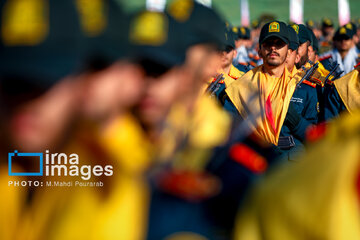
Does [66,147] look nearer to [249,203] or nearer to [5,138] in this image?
[5,138]

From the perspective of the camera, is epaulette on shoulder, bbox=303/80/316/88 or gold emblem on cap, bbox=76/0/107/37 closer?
gold emblem on cap, bbox=76/0/107/37

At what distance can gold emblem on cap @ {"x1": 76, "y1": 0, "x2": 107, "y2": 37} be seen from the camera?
1661 millimetres

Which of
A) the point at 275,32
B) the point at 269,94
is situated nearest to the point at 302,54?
the point at 275,32

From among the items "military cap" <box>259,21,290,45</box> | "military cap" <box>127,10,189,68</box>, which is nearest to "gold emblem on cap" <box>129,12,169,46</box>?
"military cap" <box>127,10,189,68</box>

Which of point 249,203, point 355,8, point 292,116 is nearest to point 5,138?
point 249,203

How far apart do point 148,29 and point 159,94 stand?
21 cm

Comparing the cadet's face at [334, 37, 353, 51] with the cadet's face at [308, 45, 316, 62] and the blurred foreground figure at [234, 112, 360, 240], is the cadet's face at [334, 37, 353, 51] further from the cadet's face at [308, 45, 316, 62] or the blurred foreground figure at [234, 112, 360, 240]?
the blurred foreground figure at [234, 112, 360, 240]

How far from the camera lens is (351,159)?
A: 5.09 feet

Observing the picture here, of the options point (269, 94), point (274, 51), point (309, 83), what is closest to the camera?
point (269, 94)

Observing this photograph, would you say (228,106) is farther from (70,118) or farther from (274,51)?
(70,118)

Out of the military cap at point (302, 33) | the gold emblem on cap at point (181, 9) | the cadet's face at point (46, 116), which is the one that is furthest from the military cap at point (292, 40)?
the cadet's face at point (46, 116)

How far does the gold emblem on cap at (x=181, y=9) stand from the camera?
202cm

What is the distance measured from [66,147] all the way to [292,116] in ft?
15.1

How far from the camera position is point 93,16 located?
5.64ft
